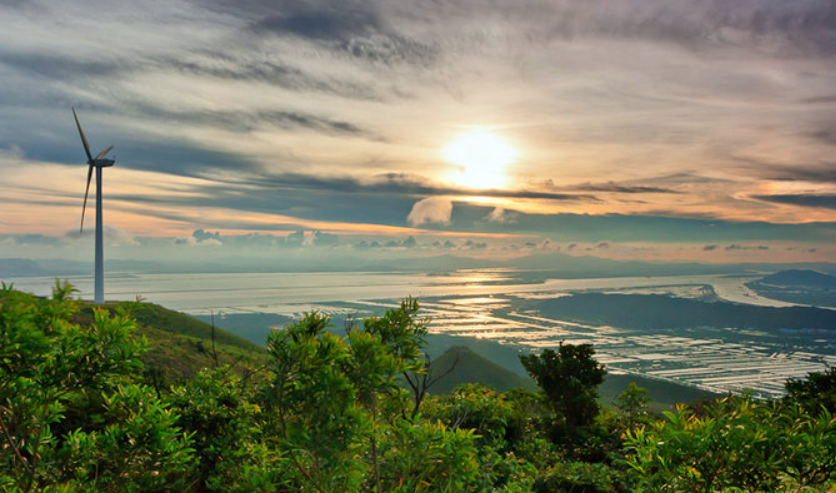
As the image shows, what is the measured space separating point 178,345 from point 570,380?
186 ft

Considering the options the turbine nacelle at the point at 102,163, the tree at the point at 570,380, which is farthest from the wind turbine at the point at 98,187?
the tree at the point at 570,380

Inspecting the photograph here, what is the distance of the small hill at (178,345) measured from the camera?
4675 centimetres

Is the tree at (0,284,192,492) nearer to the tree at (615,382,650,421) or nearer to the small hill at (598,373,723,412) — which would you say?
the tree at (615,382,650,421)

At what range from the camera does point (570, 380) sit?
22.5 metres

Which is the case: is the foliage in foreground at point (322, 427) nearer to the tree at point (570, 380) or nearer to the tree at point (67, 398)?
the tree at point (67, 398)

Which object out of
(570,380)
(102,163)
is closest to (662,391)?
(570,380)

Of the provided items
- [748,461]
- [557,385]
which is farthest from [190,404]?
[557,385]

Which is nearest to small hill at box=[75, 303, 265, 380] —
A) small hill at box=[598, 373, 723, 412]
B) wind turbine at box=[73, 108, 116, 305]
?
wind turbine at box=[73, 108, 116, 305]

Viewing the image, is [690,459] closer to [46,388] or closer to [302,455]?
[302,455]

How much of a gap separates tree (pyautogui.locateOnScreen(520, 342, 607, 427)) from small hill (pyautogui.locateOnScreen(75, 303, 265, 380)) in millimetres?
15567

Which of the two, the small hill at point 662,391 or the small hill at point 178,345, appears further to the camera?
the small hill at point 662,391

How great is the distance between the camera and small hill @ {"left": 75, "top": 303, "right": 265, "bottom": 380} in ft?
153

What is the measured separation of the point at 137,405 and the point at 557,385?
20725 mm

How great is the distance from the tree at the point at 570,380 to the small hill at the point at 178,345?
1557 centimetres
